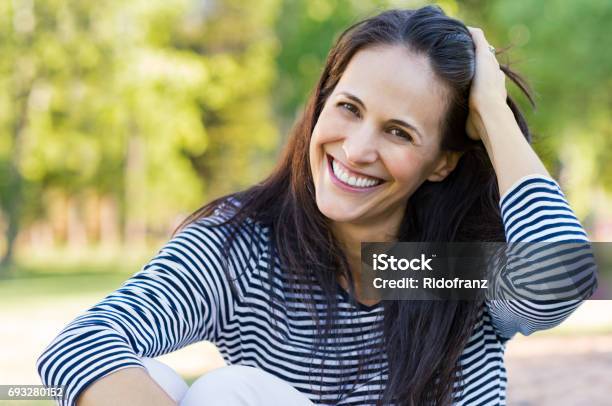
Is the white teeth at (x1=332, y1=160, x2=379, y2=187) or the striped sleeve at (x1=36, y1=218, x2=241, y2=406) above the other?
the white teeth at (x1=332, y1=160, x2=379, y2=187)

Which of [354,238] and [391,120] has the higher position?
[391,120]

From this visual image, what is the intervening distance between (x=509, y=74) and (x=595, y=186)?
13011 mm

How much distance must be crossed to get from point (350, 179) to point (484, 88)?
43 cm

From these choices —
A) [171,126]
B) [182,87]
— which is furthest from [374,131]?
[171,126]

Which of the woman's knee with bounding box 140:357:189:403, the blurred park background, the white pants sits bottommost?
the blurred park background

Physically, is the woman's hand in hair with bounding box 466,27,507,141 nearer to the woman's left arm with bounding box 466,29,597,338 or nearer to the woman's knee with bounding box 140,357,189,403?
the woman's left arm with bounding box 466,29,597,338

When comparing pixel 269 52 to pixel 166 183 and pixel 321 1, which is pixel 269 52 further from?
pixel 321 1

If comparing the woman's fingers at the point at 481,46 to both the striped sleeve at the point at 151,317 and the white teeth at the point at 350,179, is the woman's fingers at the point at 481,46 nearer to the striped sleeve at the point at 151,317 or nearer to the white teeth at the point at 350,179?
the white teeth at the point at 350,179

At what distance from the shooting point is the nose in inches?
84.0

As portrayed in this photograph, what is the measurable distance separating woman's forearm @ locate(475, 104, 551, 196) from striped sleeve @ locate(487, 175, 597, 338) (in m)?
0.03

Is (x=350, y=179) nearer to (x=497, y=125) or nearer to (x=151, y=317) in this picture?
(x=497, y=125)

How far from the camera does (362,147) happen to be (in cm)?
214

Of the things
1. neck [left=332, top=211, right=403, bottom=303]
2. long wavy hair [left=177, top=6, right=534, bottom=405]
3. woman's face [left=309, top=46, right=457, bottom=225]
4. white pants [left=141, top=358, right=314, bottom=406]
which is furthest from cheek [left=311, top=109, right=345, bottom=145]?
white pants [left=141, top=358, right=314, bottom=406]

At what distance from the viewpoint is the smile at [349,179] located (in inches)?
85.3
